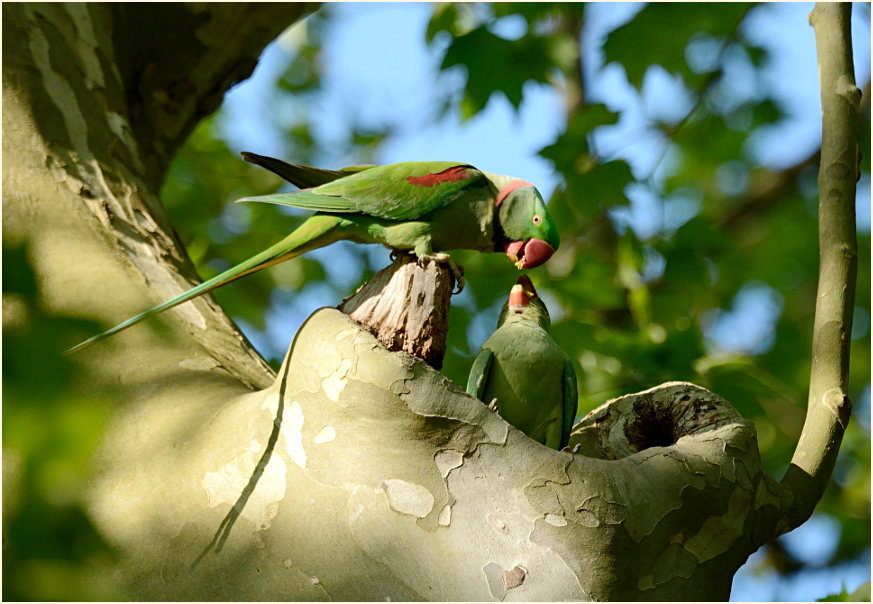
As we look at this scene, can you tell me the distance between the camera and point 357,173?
2.69 m

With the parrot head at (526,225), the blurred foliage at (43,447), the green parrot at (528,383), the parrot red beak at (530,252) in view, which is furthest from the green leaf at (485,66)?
the blurred foliage at (43,447)

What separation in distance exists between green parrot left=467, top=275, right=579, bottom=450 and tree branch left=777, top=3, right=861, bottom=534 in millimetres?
612

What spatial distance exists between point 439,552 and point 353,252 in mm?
4300

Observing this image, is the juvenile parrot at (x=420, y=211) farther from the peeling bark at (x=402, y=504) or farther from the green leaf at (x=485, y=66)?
the green leaf at (x=485, y=66)

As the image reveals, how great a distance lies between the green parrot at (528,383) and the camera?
7.30 ft

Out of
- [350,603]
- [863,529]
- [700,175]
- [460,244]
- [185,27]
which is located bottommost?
[863,529]

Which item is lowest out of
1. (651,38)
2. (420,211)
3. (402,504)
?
(402,504)

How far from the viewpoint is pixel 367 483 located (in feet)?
5.57

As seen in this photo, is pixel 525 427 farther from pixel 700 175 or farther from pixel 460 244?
pixel 700 175

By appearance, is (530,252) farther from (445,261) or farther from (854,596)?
(854,596)

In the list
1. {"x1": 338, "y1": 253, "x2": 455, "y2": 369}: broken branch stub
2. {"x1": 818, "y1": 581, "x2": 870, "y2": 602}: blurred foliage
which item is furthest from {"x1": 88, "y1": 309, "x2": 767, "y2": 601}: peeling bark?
{"x1": 818, "y1": 581, "x2": 870, "y2": 602}: blurred foliage

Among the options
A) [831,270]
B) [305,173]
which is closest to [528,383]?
[831,270]

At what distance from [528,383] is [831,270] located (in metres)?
0.96

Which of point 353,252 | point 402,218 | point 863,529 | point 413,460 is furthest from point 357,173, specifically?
point 863,529
